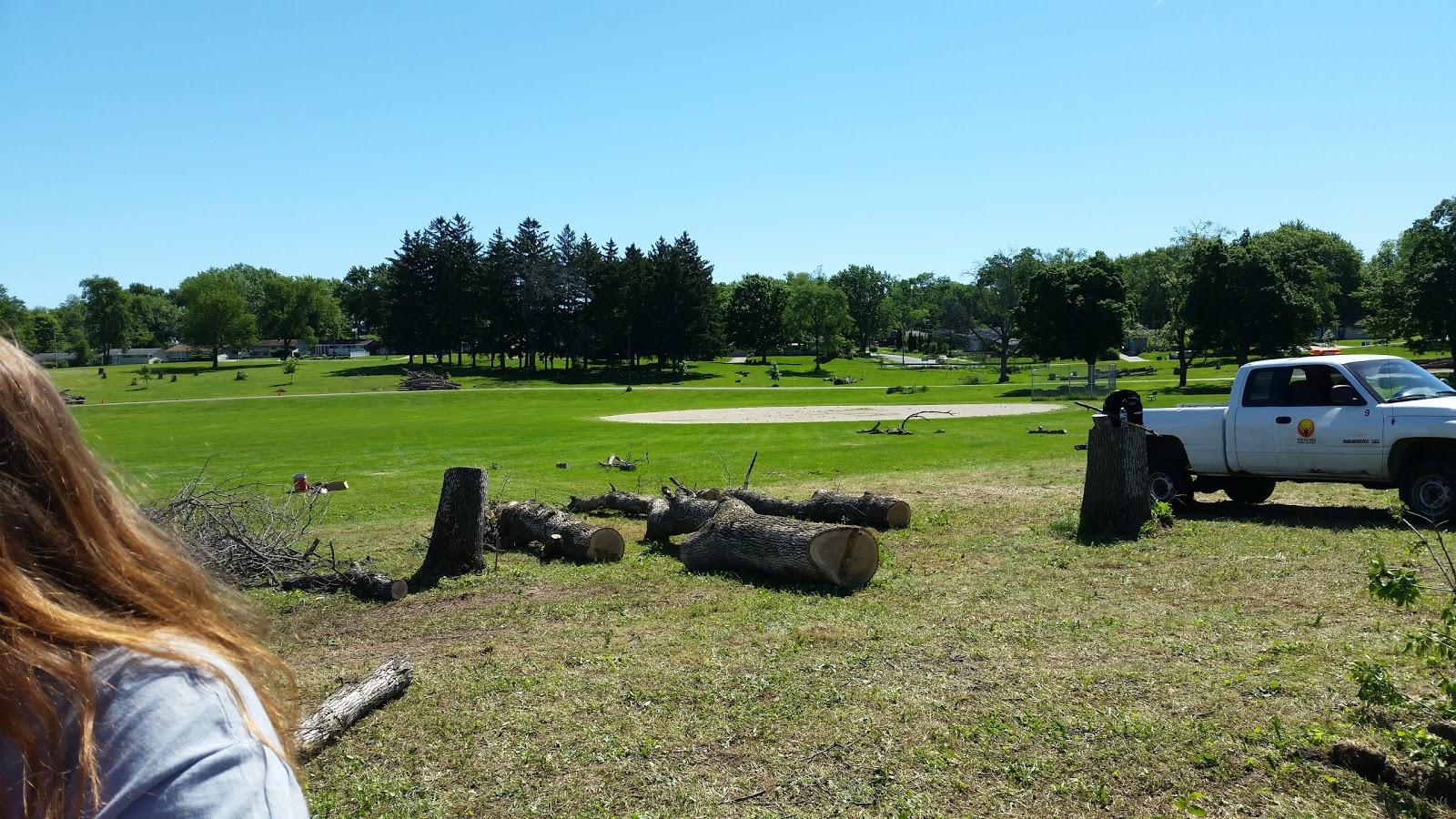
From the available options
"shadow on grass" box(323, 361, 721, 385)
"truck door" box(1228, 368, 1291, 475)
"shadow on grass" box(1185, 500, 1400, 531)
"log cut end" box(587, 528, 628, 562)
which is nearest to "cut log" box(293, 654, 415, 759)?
"log cut end" box(587, 528, 628, 562)

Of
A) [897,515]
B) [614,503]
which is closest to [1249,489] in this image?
[897,515]

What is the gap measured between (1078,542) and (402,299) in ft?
280

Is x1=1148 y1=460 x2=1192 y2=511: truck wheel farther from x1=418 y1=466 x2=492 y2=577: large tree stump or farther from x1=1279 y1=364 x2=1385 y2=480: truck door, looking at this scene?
x1=418 y1=466 x2=492 y2=577: large tree stump

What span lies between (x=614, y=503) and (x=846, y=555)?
606 cm

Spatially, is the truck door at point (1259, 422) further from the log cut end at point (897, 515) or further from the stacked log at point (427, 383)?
the stacked log at point (427, 383)

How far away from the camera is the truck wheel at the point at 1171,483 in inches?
560

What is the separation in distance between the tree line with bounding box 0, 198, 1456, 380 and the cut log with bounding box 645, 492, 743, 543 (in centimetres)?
963

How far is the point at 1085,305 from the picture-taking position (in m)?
56.8

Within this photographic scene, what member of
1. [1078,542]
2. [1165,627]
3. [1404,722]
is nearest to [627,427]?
[1078,542]

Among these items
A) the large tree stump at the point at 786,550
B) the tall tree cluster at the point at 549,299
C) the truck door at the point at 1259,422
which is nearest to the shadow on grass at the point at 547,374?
the tall tree cluster at the point at 549,299

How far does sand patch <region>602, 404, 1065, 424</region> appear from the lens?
38.0m

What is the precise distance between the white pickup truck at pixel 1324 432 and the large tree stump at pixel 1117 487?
178cm

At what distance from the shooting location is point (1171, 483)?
560 inches

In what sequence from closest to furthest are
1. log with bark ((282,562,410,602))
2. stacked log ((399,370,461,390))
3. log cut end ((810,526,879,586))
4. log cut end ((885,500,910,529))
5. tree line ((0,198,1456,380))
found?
log cut end ((810,526,879,586)) → log with bark ((282,562,410,602)) → log cut end ((885,500,910,529)) → tree line ((0,198,1456,380)) → stacked log ((399,370,461,390))
